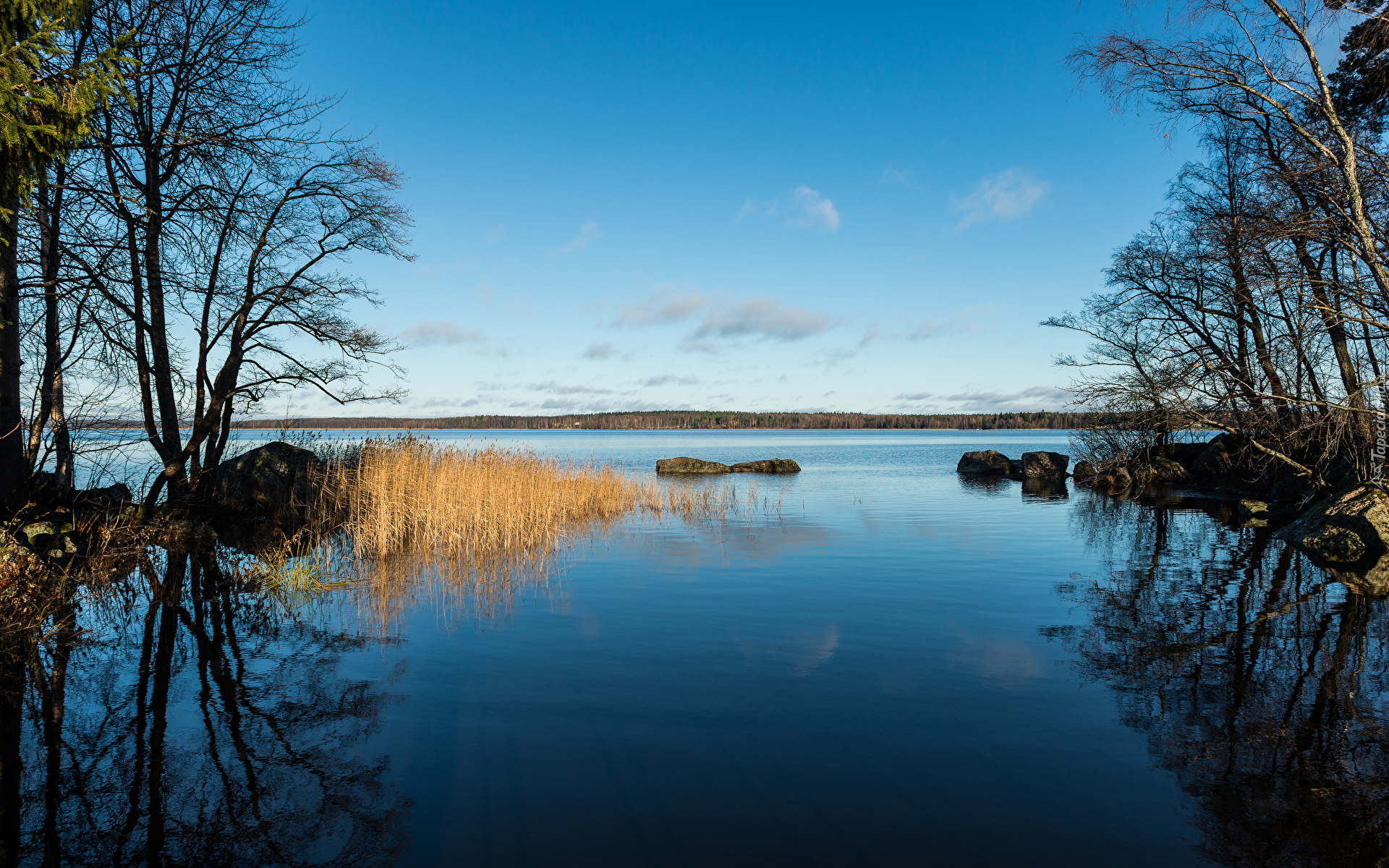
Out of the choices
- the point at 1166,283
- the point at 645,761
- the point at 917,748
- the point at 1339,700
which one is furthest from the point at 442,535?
the point at 1166,283

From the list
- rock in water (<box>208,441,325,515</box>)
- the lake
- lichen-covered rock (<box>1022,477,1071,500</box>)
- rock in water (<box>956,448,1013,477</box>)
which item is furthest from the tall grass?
rock in water (<box>956,448,1013,477</box>)

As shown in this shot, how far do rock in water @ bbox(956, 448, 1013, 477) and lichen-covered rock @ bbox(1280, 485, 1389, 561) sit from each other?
23.7m

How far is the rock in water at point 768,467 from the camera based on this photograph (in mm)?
38000

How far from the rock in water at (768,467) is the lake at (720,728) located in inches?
1058

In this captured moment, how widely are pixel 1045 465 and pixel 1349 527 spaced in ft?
79.3

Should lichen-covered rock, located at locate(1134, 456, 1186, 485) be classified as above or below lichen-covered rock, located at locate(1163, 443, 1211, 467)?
below

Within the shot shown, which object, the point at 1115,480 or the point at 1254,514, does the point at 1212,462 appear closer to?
the point at 1115,480

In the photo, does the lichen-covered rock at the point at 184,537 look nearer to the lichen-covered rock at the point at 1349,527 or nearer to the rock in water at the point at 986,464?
the lichen-covered rock at the point at 1349,527

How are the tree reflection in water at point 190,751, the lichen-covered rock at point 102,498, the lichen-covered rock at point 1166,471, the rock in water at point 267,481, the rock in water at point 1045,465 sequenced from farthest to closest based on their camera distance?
the rock in water at point 1045,465 < the lichen-covered rock at point 1166,471 < the rock in water at point 267,481 < the lichen-covered rock at point 102,498 < the tree reflection in water at point 190,751

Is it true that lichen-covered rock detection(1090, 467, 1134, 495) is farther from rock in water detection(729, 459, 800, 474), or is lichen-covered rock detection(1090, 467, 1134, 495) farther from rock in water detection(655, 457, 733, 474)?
rock in water detection(655, 457, 733, 474)

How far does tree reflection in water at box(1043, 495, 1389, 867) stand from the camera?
164 inches

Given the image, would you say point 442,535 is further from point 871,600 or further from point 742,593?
point 871,600

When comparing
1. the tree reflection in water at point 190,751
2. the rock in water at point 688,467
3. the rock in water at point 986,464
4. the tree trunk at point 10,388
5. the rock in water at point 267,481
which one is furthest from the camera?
the rock in water at point 986,464

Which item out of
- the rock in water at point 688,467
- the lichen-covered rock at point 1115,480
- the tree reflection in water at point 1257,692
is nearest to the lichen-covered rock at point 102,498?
the tree reflection in water at point 1257,692
